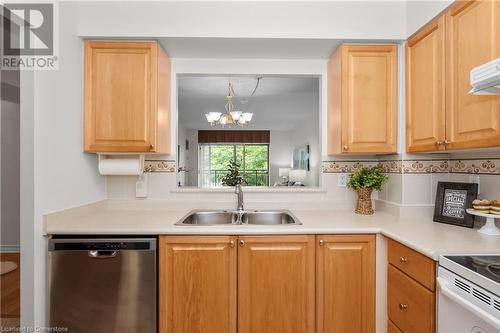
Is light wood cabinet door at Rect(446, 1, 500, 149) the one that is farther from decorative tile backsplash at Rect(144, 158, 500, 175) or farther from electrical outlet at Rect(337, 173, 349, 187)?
electrical outlet at Rect(337, 173, 349, 187)

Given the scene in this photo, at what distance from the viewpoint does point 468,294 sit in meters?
0.98

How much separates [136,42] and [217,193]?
1254mm

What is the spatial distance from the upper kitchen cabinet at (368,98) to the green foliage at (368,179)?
0.58 ft

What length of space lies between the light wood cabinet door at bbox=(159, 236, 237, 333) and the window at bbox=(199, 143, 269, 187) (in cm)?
667

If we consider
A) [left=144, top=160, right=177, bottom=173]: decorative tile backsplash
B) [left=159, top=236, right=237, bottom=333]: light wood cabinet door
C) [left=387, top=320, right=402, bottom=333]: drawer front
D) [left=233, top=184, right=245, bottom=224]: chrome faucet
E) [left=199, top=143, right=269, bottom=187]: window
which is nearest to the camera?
[left=387, top=320, right=402, bottom=333]: drawer front

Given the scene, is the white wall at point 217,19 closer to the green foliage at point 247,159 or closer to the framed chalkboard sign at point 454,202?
the framed chalkboard sign at point 454,202

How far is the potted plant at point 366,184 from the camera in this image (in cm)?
200

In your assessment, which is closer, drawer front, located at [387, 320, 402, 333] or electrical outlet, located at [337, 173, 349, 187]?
drawer front, located at [387, 320, 402, 333]

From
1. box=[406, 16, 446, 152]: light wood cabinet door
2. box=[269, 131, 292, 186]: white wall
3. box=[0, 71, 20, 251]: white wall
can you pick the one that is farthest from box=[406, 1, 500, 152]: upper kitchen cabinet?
box=[269, 131, 292, 186]: white wall

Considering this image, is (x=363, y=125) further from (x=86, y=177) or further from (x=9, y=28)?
(x=9, y=28)

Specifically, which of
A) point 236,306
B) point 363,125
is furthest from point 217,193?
point 363,125

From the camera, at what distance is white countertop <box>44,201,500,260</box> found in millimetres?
1310

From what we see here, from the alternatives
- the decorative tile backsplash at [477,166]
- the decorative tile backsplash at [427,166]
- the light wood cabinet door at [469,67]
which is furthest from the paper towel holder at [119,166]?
the decorative tile backsplash at [477,166]

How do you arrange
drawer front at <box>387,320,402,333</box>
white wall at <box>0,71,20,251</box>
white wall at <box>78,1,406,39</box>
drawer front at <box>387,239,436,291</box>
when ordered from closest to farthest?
drawer front at <box>387,239,436,291</box>
drawer front at <box>387,320,402,333</box>
white wall at <box>78,1,406,39</box>
white wall at <box>0,71,20,251</box>
